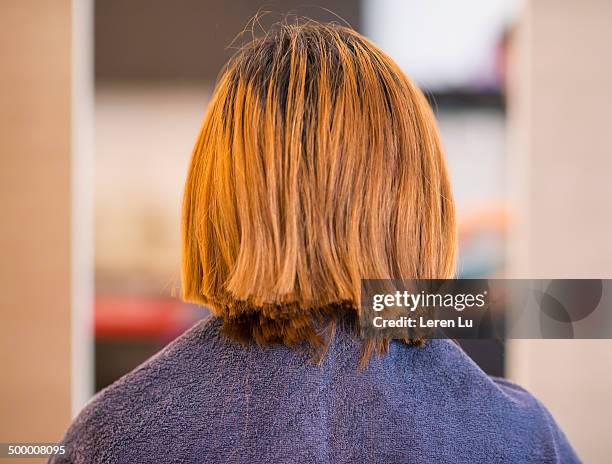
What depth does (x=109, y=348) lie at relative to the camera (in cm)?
124

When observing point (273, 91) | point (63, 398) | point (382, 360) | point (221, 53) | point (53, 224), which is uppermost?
point (221, 53)

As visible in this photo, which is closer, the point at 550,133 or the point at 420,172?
the point at 420,172

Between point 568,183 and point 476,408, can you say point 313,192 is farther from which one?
point 568,183

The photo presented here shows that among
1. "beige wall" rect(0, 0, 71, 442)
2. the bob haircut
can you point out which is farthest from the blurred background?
the bob haircut

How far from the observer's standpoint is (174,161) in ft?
3.96

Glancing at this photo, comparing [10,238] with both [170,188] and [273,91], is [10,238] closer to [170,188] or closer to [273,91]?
[170,188]

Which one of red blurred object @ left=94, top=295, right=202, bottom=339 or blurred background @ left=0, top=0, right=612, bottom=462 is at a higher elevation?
blurred background @ left=0, top=0, right=612, bottom=462

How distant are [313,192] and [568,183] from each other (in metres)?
0.85

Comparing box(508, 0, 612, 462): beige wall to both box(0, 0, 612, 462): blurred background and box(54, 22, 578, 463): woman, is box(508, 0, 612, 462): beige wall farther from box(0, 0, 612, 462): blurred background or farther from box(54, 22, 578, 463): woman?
box(54, 22, 578, 463): woman

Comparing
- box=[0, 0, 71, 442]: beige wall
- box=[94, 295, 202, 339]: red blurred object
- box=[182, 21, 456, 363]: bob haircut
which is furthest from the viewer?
box=[94, 295, 202, 339]: red blurred object

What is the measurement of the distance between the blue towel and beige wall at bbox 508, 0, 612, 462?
2.36ft

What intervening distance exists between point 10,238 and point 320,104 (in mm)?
834

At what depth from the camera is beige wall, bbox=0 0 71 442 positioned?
1010 millimetres

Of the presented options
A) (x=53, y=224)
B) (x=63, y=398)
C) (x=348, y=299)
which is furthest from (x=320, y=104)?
(x=63, y=398)
